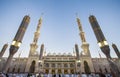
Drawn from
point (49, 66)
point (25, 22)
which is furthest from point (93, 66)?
point (25, 22)

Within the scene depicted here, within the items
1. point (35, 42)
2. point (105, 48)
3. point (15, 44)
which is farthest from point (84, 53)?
point (15, 44)

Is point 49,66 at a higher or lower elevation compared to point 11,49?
lower

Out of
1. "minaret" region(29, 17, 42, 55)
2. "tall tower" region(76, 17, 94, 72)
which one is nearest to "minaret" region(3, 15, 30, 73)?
"minaret" region(29, 17, 42, 55)

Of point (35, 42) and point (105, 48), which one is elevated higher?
point (35, 42)

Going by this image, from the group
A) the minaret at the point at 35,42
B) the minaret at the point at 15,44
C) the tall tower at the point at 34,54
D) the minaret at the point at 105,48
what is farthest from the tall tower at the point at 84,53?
the minaret at the point at 15,44

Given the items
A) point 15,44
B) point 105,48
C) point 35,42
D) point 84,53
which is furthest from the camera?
point 35,42

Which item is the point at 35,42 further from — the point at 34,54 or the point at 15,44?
the point at 15,44

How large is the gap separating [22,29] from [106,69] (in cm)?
4765

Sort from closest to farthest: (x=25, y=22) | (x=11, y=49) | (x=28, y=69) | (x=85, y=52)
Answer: (x=11, y=49)
(x=25, y=22)
(x=28, y=69)
(x=85, y=52)

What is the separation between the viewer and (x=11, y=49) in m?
21.8

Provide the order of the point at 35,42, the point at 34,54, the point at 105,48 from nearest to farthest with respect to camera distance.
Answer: the point at 105,48
the point at 34,54
the point at 35,42

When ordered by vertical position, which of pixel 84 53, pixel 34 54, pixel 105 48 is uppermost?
pixel 84 53

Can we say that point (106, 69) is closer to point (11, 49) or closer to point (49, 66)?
point (49, 66)

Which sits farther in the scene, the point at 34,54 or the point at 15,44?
the point at 34,54
